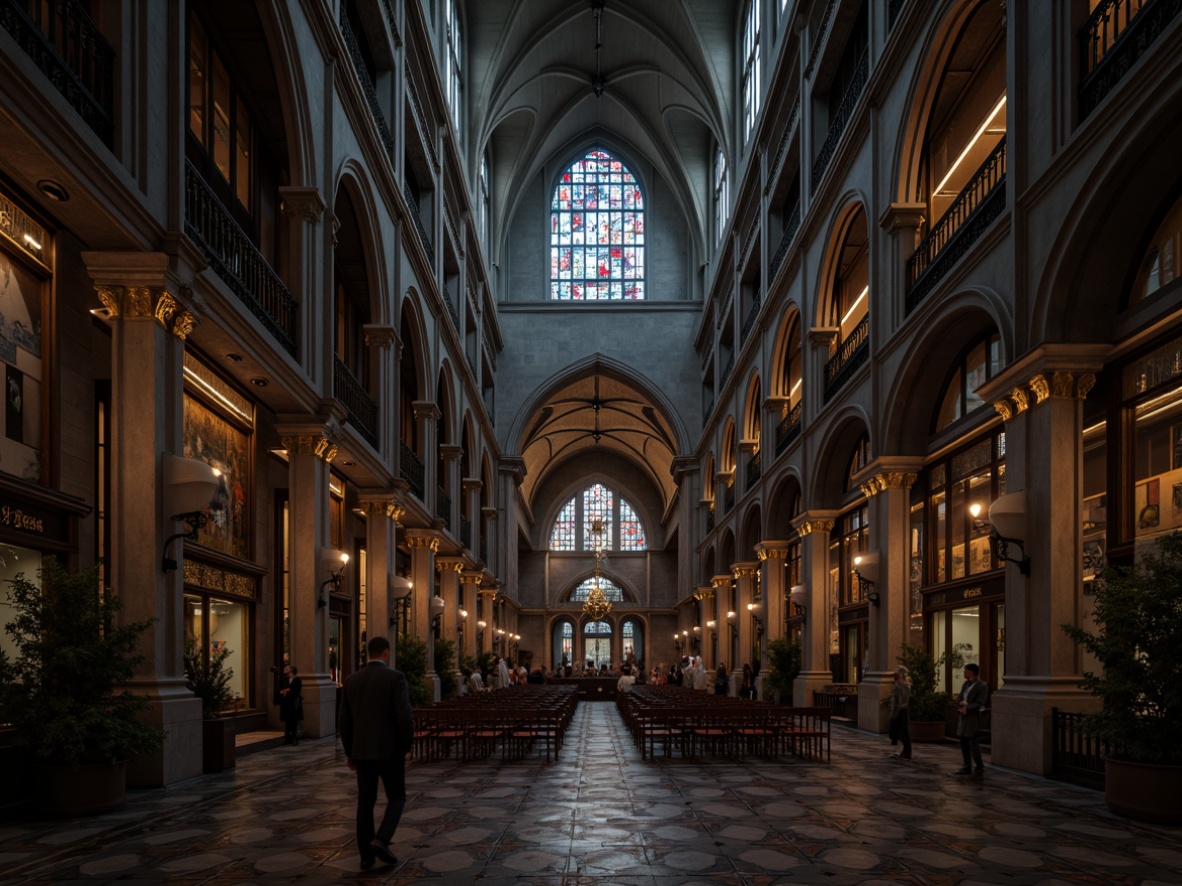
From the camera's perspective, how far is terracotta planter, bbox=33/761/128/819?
26.6 feet

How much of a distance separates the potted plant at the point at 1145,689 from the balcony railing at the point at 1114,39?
4.44 m

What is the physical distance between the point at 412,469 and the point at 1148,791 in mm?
18620

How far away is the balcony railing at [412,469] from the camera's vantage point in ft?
77.6

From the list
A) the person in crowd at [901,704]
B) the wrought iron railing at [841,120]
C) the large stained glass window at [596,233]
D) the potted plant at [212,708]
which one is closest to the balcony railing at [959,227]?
the wrought iron railing at [841,120]

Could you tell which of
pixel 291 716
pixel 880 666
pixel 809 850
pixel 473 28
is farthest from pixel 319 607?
pixel 473 28

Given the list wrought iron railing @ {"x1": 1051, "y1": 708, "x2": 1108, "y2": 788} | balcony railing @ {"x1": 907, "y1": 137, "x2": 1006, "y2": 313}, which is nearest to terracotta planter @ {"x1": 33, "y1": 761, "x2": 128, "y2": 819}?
wrought iron railing @ {"x1": 1051, "y1": 708, "x2": 1108, "y2": 788}

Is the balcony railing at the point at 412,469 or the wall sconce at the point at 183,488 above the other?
the balcony railing at the point at 412,469

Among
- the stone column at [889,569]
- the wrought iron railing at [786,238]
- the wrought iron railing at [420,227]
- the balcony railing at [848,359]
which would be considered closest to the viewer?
the stone column at [889,569]

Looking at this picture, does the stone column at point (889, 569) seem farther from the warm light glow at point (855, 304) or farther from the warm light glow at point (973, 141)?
the warm light glow at point (855, 304)

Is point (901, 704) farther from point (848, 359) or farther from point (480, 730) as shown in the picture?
point (848, 359)

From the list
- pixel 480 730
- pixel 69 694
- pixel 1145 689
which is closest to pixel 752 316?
pixel 480 730

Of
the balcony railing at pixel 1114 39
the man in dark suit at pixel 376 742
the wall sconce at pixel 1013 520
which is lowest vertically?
the man in dark suit at pixel 376 742

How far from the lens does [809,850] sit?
716 centimetres

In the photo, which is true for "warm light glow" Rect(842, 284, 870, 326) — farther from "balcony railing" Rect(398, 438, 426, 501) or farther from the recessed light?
the recessed light
